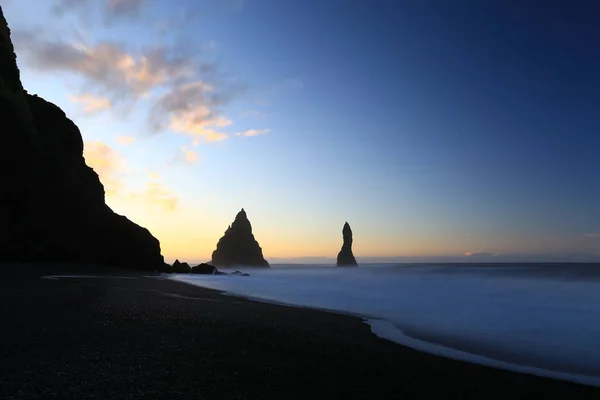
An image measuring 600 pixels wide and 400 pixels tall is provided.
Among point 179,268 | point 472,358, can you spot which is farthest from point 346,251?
point 472,358

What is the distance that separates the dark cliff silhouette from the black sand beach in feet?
87.5

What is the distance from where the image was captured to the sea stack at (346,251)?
17788 cm

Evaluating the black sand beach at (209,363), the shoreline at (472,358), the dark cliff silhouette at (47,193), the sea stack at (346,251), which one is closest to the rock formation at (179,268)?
the dark cliff silhouette at (47,193)

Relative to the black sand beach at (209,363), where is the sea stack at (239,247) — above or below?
above

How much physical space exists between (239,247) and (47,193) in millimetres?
139302

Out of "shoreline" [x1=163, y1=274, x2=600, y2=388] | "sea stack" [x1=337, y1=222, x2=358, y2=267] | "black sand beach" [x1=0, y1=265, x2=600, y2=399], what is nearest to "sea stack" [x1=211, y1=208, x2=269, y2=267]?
"sea stack" [x1=337, y1=222, x2=358, y2=267]

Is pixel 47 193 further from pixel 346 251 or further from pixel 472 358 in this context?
pixel 346 251

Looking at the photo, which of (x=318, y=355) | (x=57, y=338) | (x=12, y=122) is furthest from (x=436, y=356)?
(x=12, y=122)

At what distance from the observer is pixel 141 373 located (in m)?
5.21

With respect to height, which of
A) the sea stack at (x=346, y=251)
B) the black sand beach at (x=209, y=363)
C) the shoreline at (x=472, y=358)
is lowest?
the shoreline at (x=472, y=358)

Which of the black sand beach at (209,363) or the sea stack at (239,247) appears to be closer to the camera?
the black sand beach at (209,363)

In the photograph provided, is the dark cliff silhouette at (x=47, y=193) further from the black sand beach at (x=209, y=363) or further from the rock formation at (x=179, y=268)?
the black sand beach at (x=209, y=363)

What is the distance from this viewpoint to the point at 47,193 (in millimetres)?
34219

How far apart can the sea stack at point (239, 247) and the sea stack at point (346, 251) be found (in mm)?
37964
